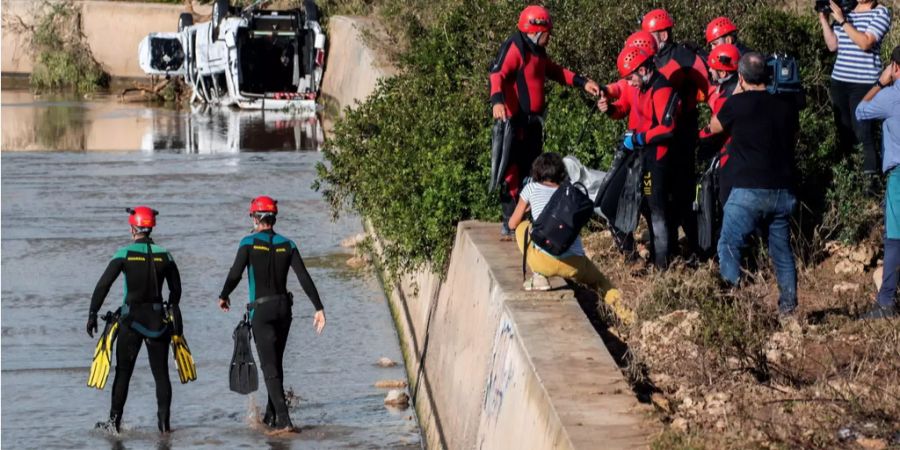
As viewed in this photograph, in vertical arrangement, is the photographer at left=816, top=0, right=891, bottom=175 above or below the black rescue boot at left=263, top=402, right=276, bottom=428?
above

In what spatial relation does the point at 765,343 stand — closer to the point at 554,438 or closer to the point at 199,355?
the point at 554,438

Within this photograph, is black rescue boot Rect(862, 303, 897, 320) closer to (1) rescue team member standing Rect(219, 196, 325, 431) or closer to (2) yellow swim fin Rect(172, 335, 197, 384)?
(1) rescue team member standing Rect(219, 196, 325, 431)

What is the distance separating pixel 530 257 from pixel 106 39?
2850cm

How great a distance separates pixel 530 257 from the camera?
941cm

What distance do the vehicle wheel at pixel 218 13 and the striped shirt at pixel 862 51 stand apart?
66.9 ft

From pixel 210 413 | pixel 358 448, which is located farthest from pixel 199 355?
pixel 358 448

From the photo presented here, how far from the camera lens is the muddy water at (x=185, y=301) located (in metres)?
11.1

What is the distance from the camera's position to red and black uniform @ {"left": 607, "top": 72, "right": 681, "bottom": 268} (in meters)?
9.96

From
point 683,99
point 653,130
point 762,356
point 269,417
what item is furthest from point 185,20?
point 762,356

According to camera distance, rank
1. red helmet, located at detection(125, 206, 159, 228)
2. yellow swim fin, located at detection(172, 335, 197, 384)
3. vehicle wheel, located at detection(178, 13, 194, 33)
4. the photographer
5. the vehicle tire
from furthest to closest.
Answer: vehicle wheel, located at detection(178, 13, 194, 33)
the vehicle tire
the photographer
yellow swim fin, located at detection(172, 335, 197, 384)
red helmet, located at detection(125, 206, 159, 228)

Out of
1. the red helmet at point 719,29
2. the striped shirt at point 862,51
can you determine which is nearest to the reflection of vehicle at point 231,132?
the striped shirt at point 862,51

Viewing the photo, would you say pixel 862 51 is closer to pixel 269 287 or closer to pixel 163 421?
pixel 269 287

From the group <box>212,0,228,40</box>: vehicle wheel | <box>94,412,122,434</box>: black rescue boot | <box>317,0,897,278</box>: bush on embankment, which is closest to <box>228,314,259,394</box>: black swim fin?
<box>94,412,122,434</box>: black rescue boot

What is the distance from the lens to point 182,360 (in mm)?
11000
